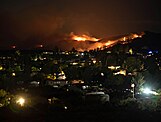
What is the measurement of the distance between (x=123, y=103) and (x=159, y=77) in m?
9.00

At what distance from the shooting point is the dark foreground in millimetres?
9109

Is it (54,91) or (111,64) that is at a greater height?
(111,64)

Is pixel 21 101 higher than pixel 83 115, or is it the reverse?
pixel 21 101

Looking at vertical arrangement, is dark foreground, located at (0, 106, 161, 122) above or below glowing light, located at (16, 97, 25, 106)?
below

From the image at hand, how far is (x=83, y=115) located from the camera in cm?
994

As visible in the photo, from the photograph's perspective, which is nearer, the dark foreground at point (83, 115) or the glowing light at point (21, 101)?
the dark foreground at point (83, 115)

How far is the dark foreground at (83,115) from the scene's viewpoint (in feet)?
29.9

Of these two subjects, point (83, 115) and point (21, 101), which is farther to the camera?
point (21, 101)

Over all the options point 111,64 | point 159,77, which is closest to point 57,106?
point 159,77

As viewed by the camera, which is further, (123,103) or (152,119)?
(123,103)

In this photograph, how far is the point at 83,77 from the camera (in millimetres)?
22469

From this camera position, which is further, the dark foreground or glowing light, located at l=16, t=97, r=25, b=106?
glowing light, located at l=16, t=97, r=25, b=106

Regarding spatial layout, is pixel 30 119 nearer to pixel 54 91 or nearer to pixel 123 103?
pixel 123 103

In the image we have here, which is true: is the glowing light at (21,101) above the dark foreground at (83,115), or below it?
above
